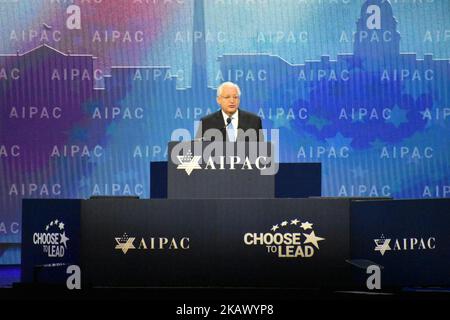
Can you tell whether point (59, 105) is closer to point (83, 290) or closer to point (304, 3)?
point (304, 3)

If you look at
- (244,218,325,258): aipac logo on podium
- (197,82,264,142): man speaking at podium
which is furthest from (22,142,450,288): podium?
(197,82,264,142): man speaking at podium

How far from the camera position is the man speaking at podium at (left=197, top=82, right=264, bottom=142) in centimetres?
689

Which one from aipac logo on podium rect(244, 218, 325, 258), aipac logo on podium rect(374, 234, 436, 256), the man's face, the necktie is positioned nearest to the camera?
aipac logo on podium rect(374, 234, 436, 256)

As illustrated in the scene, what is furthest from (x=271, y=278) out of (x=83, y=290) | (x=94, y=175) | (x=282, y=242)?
(x=94, y=175)

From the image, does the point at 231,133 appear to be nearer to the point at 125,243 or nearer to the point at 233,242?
the point at 233,242

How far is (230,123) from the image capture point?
706cm

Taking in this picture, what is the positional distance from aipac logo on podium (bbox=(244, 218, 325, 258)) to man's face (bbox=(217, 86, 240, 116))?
5.99 ft

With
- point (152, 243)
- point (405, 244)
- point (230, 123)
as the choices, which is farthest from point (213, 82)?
point (405, 244)

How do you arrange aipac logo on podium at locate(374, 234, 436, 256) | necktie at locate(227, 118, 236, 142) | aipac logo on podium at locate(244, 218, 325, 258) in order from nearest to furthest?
aipac logo on podium at locate(374, 234, 436, 256)
aipac logo on podium at locate(244, 218, 325, 258)
necktie at locate(227, 118, 236, 142)

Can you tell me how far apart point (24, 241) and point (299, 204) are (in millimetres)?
1864

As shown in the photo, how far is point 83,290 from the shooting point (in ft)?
17.1

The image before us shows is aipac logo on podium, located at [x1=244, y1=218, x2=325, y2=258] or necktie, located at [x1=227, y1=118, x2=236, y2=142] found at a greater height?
necktie, located at [x1=227, y1=118, x2=236, y2=142]

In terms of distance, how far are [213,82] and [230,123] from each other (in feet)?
7.09

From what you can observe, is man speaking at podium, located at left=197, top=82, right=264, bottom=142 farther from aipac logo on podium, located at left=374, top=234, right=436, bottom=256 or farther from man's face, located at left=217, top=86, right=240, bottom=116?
aipac logo on podium, located at left=374, top=234, right=436, bottom=256
